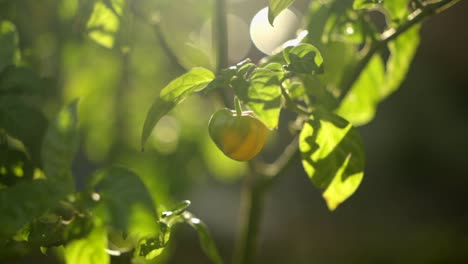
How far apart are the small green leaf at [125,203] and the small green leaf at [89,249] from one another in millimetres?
94

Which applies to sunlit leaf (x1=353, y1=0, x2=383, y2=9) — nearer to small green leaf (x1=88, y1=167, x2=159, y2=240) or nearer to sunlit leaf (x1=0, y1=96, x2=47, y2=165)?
small green leaf (x1=88, y1=167, x2=159, y2=240)

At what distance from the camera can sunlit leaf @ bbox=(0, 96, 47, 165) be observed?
90 cm

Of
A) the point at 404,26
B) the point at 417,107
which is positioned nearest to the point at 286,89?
the point at 404,26

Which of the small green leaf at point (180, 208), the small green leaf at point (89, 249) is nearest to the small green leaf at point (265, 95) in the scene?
the small green leaf at point (180, 208)

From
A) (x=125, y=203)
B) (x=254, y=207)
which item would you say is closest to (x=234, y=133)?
(x=125, y=203)

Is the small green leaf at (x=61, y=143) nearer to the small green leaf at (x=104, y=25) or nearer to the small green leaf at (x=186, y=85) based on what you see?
the small green leaf at (x=186, y=85)

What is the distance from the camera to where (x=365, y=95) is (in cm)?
117

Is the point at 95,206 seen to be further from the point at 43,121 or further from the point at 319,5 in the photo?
the point at 319,5

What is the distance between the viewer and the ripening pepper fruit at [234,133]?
0.80 meters

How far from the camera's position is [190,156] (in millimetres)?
1895

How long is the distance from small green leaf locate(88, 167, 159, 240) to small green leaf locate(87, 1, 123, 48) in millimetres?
368

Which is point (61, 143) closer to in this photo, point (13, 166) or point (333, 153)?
point (13, 166)

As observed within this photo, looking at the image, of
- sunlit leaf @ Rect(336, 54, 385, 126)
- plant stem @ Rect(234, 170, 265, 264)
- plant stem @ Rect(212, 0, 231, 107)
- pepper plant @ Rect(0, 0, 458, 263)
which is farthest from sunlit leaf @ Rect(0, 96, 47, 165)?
sunlit leaf @ Rect(336, 54, 385, 126)

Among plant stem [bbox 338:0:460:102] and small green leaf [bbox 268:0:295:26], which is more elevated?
small green leaf [bbox 268:0:295:26]
